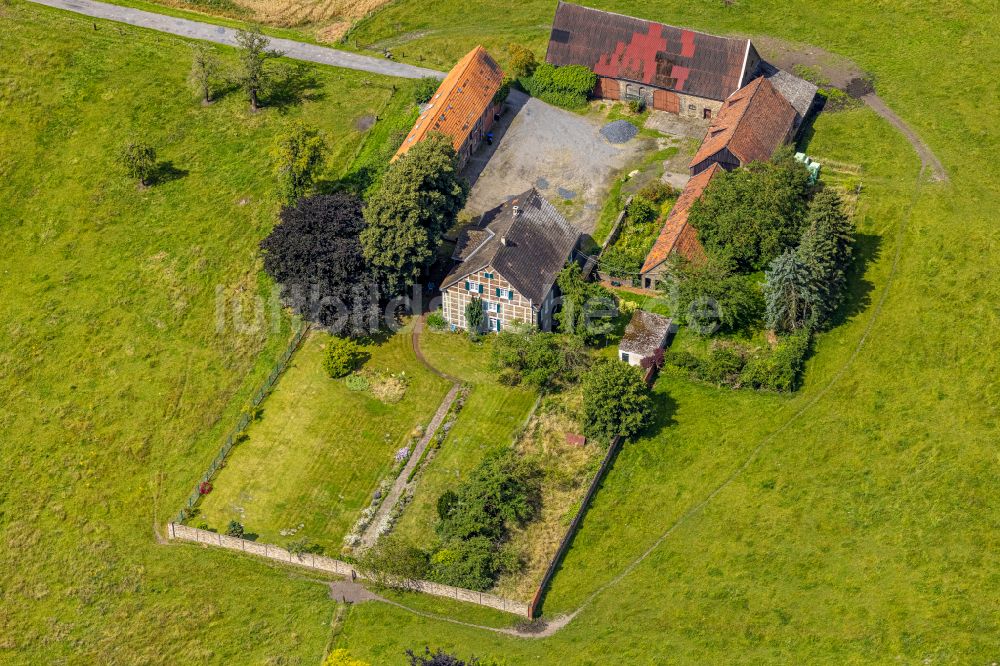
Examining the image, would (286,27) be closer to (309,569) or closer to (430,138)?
(430,138)

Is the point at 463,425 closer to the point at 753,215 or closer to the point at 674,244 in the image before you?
the point at 674,244

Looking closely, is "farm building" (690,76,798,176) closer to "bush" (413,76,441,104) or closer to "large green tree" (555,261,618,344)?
"large green tree" (555,261,618,344)

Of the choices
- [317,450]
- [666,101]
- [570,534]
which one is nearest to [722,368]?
[570,534]

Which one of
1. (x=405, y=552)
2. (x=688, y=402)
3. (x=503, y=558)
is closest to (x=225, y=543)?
(x=405, y=552)

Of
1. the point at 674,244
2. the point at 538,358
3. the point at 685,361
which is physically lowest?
the point at 538,358

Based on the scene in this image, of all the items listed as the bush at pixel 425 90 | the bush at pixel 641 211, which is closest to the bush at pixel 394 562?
the bush at pixel 641 211

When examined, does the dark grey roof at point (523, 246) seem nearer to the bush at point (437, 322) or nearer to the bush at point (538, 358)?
the bush at point (538, 358)
